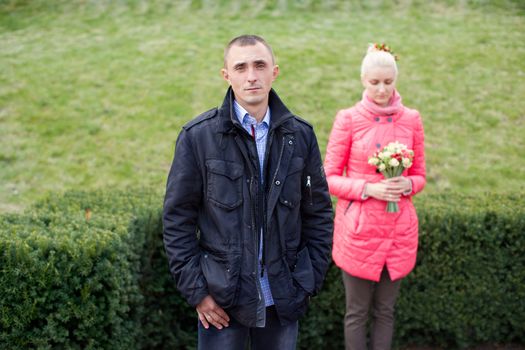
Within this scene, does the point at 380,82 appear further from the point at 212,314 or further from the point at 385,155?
the point at 212,314

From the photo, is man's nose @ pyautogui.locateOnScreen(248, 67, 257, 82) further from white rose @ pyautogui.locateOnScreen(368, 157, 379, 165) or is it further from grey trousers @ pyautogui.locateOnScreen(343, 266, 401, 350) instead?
grey trousers @ pyautogui.locateOnScreen(343, 266, 401, 350)

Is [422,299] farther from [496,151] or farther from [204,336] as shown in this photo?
[496,151]

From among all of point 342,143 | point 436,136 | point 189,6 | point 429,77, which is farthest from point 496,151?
point 189,6

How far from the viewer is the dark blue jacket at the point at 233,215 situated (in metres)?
2.91

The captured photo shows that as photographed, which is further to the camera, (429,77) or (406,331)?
(429,77)

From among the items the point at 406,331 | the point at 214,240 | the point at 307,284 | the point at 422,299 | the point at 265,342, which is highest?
the point at 214,240

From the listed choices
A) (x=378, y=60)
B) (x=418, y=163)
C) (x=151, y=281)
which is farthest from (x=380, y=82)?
(x=151, y=281)

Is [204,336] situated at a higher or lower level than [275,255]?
lower

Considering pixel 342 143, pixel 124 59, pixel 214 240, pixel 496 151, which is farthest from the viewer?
pixel 124 59

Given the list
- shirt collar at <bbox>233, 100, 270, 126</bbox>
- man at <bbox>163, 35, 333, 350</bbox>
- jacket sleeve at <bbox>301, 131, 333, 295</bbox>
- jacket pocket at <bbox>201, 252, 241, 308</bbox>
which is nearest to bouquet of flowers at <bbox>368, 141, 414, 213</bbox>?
jacket sleeve at <bbox>301, 131, 333, 295</bbox>

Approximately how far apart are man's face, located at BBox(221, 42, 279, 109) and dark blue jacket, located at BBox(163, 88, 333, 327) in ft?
0.32

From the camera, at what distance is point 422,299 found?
5.12 metres

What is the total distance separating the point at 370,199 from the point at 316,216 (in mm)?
1031

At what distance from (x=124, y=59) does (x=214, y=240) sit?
10056 millimetres
